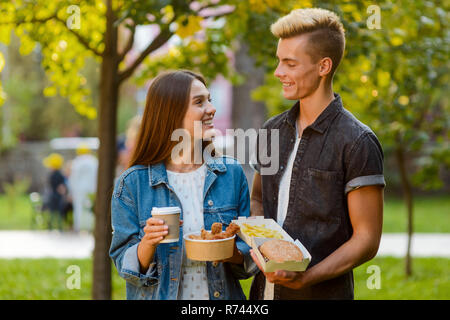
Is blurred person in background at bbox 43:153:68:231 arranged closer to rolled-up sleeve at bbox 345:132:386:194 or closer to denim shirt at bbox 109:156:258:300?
denim shirt at bbox 109:156:258:300

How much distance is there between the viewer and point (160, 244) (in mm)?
2229

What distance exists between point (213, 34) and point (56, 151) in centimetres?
1402

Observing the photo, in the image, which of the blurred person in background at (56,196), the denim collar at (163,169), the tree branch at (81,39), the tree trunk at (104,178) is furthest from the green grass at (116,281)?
the blurred person in background at (56,196)

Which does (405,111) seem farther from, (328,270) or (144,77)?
(328,270)

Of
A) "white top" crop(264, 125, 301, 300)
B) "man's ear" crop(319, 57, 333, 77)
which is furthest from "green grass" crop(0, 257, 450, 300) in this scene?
"man's ear" crop(319, 57, 333, 77)

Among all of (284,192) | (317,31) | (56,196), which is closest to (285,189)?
(284,192)

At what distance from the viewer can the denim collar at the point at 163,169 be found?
7.30ft

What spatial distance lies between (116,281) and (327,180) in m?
3.93

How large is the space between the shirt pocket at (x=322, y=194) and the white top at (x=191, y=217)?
458 millimetres

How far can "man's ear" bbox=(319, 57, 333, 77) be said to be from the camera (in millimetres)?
2123

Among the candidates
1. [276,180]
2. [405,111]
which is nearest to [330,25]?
[276,180]

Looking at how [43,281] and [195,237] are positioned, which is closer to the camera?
[195,237]

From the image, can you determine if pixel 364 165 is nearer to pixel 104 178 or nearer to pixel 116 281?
pixel 104 178

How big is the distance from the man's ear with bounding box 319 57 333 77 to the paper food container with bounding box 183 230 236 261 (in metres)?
0.78
